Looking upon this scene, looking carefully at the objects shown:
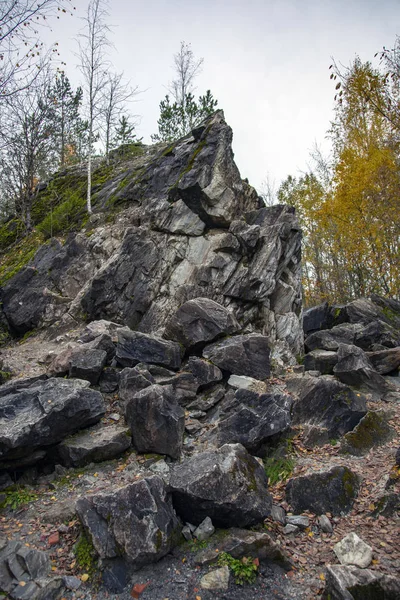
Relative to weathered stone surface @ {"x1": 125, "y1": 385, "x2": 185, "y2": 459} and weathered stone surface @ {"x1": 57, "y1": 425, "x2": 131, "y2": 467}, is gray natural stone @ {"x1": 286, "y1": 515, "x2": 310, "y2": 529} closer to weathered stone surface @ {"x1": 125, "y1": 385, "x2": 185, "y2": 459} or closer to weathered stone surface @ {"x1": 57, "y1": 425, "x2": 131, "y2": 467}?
weathered stone surface @ {"x1": 125, "y1": 385, "x2": 185, "y2": 459}

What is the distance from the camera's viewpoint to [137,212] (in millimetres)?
19062

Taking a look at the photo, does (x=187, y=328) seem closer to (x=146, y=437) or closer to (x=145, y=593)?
(x=146, y=437)

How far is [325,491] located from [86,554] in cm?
460

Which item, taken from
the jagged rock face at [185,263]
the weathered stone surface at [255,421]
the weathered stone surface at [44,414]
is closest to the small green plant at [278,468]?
the weathered stone surface at [255,421]

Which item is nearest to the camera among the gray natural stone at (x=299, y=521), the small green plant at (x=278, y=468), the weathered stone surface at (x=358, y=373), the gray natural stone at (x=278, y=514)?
the gray natural stone at (x=299, y=521)

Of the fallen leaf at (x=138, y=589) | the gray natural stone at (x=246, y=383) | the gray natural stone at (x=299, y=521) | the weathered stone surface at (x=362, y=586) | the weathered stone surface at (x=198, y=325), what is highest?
the weathered stone surface at (x=198, y=325)

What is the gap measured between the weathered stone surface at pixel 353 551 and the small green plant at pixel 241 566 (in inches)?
54.6

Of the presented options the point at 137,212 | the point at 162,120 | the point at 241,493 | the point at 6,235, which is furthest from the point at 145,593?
the point at 162,120

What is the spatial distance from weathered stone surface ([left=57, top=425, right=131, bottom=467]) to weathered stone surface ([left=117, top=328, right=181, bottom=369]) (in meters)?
2.93

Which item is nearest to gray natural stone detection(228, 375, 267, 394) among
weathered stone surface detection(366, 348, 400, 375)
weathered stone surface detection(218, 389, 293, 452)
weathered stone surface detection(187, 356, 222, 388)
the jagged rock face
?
weathered stone surface detection(187, 356, 222, 388)

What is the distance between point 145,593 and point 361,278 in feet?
84.3

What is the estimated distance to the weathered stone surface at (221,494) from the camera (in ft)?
21.3

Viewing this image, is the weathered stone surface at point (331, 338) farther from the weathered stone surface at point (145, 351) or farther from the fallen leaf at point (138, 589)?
the fallen leaf at point (138, 589)

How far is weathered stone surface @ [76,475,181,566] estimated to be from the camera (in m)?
5.96
